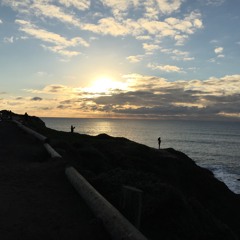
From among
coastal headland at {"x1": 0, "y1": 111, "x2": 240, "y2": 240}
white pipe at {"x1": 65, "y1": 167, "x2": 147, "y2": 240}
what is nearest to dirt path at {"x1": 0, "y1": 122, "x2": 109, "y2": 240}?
coastal headland at {"x1": 0, "y1": 111, "x2": 240, "y2": 240}

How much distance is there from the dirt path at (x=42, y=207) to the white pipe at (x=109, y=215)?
184 millimetres

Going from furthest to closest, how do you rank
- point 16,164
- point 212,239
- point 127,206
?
point 16,164
point 212,239
point 127,206

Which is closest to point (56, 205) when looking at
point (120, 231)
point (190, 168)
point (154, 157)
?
point (120, 231)

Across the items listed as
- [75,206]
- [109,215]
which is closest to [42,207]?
[75,206]

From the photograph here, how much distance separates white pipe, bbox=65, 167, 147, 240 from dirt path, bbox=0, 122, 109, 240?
18 centimetres

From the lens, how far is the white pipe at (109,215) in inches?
255

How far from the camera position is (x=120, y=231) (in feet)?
22.0

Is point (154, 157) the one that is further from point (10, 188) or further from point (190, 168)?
point (10, 188)

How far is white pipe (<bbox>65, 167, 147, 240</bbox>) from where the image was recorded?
6484mm

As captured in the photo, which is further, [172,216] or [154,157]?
[154,157]

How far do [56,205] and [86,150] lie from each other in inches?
471

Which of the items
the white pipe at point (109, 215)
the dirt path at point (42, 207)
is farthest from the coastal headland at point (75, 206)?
the white pipe at point (109, 215)

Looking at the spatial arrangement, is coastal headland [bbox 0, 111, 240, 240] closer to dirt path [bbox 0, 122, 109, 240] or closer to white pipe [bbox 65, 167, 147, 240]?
dirt path [bbox 0, 122, 109, 240]

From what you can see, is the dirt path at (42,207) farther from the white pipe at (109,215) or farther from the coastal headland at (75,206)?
the white pipe at (109,215)
